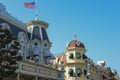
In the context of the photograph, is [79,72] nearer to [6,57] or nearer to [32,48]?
[32,48]

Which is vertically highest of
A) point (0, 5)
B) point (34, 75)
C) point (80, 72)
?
point (0, 5)

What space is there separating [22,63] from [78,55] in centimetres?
3106

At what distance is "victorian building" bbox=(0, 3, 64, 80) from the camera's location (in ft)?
102

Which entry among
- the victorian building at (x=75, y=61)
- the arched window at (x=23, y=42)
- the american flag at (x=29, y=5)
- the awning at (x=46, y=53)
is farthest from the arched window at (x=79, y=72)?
the arched window at (x=23, y=42)

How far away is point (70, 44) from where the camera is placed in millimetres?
61938

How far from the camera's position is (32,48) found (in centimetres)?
3881

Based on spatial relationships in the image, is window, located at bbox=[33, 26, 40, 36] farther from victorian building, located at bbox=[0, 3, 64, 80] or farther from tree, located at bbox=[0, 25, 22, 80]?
tree, located at bbox=[0, 25, 22, 80]

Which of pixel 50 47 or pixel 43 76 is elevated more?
pixel 50 47

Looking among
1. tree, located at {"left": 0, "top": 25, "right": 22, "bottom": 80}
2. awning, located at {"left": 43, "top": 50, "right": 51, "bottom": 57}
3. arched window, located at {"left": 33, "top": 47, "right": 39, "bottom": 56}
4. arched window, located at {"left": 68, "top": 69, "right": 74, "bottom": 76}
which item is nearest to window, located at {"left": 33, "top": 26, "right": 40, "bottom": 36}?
arched window, located at {"left": 33, "top": 47, "right": 39, "bottom": 56}

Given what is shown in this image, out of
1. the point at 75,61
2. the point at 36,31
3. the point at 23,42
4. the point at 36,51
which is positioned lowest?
the point at 36,51

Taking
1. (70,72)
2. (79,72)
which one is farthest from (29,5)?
(79,72)

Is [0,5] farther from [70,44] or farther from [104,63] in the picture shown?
[104,63]

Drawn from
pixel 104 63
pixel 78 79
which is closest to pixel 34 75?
pixel 78 79

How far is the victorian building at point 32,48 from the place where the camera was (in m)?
31.1
